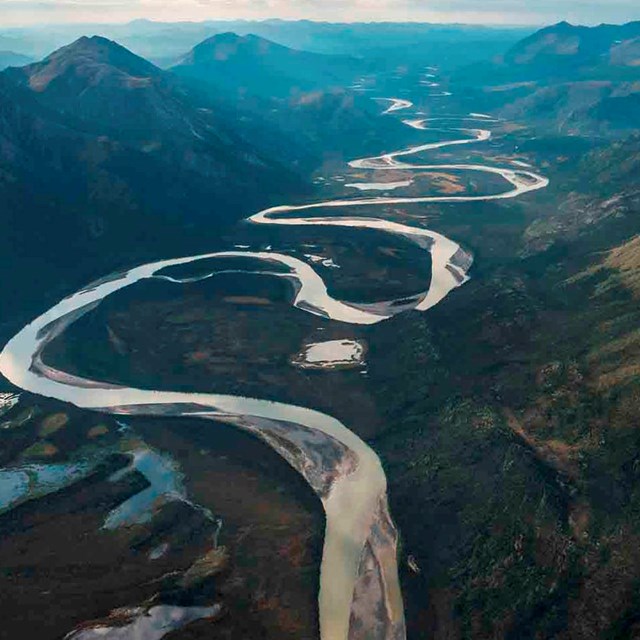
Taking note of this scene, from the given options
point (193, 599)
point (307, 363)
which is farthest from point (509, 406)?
point (193, 599)

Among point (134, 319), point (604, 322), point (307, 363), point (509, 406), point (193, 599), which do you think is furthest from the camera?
point (134, 319)

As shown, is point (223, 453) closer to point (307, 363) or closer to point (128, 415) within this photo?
point (128, 415)

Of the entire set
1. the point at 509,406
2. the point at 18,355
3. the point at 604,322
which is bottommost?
the point at 18,355

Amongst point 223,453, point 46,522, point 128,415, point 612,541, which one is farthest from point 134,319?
point 612,541

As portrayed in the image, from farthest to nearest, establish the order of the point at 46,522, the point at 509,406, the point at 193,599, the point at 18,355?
the point at 18,355, the point at 509,406, the point at 46,522, the point at 193,599

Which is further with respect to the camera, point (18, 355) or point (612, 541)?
point (18, 355)

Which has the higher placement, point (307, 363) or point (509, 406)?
Answer: point (509, 406)

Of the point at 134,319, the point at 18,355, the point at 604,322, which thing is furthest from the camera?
the point at 134,319

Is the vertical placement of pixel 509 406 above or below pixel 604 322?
below

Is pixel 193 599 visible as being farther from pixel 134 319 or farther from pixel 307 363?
pixel 134 319
